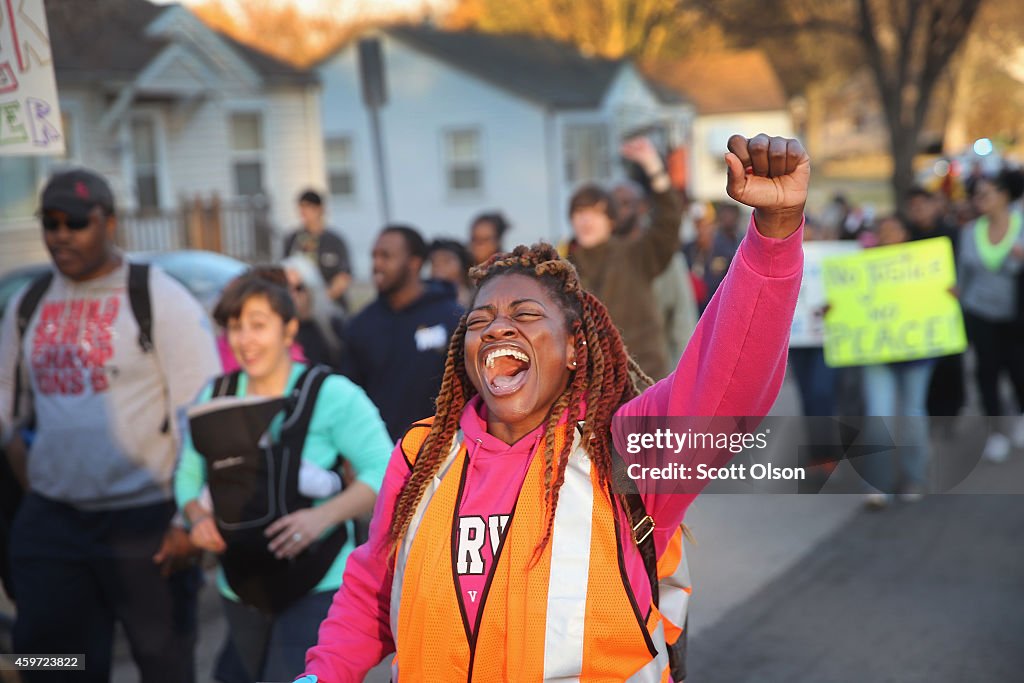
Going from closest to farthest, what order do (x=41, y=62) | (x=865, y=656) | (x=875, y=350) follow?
(x=41, y=62), (x=865, y=656), (x=875, y=350)

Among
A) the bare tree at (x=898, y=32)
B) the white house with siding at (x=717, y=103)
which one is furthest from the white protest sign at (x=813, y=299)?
the white house with siding at (x=717, y=103)

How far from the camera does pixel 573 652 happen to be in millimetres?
2197

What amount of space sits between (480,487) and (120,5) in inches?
297

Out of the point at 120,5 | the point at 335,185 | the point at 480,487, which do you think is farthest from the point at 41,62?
the point at 335,185

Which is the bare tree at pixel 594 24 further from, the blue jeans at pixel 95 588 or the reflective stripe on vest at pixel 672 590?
the reflective stripe on vest at pixel 672 590

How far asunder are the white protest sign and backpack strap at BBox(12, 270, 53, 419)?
580 cm

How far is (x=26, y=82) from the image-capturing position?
3.41m

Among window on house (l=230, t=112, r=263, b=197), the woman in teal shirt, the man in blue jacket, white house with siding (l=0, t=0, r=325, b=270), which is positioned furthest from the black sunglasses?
window on house (l=230, t=112, r=263, b=197)

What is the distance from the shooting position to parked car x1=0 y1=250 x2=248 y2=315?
9547 mm

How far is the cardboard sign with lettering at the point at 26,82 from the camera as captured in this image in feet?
11.0

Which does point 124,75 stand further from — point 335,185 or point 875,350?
point 875,350

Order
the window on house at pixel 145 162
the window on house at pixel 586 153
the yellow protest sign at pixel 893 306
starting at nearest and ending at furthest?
the yellow protest sign at pixel 893 306
the window on house at pixel 145 162
the window on house at pixel 586 153

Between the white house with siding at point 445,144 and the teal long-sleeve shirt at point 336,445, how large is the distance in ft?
90.9

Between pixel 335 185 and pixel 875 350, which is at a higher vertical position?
pixel 335 185
